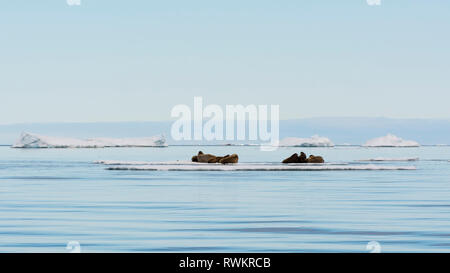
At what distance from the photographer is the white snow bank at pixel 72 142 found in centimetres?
13325

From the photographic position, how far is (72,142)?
484 ft

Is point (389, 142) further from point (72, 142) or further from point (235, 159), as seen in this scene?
point (235, 159)

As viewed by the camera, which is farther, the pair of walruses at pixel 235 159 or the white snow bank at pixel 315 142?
the white snow bank at pixel 315 142

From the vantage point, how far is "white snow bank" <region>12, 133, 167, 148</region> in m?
Answer: 133

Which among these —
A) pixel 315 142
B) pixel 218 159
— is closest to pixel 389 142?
pixel 315 142

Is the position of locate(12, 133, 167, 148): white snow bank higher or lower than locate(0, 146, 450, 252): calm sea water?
higher

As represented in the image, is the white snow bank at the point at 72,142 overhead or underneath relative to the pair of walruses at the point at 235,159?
overhead

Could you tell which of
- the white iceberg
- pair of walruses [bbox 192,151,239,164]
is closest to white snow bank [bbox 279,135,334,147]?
the white iceberg

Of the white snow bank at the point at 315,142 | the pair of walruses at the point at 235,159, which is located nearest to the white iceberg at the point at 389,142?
the white snow bank at the point at 315,142

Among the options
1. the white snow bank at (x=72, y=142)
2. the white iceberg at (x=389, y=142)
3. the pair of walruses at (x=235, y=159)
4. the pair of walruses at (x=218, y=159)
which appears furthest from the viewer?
the white iceberg at (x=389, y=142)

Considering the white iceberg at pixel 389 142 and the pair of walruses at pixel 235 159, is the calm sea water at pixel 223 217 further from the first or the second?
the white iceberg at pixel 389 142

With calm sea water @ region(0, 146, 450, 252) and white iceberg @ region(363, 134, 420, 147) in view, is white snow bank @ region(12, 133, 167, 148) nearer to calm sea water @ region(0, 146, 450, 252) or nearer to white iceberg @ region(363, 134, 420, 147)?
white iceberg @ region(363, 134, 420, 147)
